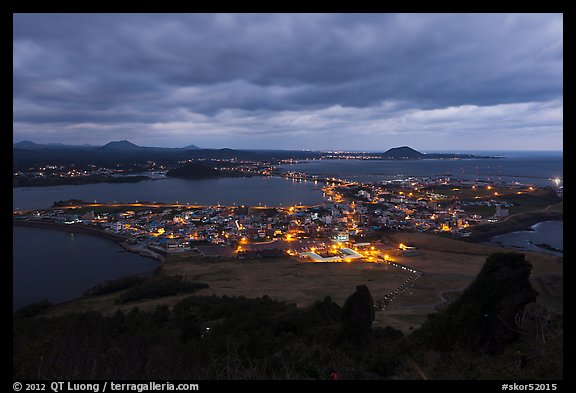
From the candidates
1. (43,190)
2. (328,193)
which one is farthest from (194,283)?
(43,190)

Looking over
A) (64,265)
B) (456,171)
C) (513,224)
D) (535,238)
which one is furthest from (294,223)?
(456,171)

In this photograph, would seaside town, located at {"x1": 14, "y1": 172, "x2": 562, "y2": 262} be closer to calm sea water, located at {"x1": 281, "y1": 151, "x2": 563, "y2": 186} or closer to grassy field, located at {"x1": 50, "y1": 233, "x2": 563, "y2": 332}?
grassy field, located at {"x1": 50, "y1": 233, "x2": 563, "y2": 332}

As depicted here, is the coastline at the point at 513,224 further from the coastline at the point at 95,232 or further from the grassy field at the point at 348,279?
the coastline at the point at 95,232

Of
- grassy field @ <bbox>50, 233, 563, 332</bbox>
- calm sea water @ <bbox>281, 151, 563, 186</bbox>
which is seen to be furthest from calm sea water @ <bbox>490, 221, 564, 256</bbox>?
calm sea water @ <bbox>281, 151, 563, 186</bbox>

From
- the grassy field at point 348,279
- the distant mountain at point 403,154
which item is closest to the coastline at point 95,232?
the grassy field at point 348,279

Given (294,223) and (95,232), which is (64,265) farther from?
(294,223)
